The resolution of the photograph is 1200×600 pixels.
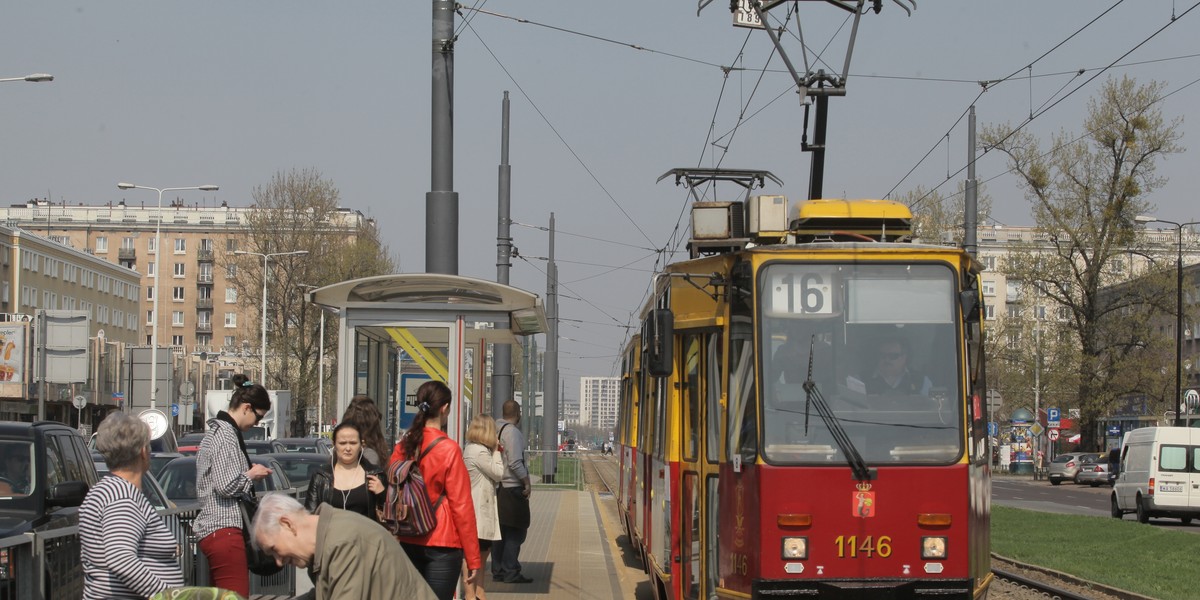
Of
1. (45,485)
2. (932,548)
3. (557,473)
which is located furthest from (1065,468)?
(45,485)

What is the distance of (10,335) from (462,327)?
33020mm

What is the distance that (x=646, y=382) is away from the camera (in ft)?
48.6

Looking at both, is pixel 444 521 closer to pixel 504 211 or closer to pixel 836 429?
pixel 836 429

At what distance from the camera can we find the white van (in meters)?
31.9

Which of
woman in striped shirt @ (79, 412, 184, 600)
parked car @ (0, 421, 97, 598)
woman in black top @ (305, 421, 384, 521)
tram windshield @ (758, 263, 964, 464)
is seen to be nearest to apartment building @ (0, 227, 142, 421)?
parked car @ (0, 421, 97, 598)

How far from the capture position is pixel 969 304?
953 cm

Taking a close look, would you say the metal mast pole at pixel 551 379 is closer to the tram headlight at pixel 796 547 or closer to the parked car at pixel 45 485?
the parked car at pixel 45 485

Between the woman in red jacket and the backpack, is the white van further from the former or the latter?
the backpack

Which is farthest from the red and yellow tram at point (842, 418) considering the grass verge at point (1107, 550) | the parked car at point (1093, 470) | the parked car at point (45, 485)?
the parked car at point (1093, 470)

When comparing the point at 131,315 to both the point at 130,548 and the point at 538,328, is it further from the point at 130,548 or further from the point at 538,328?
the point at 130,548

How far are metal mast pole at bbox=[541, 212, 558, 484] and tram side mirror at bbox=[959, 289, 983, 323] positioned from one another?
91.1 ft

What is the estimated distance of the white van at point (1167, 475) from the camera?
105ft

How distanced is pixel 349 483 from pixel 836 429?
308 centimetres

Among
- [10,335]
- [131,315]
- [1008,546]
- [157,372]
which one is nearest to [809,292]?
[1008,546]
